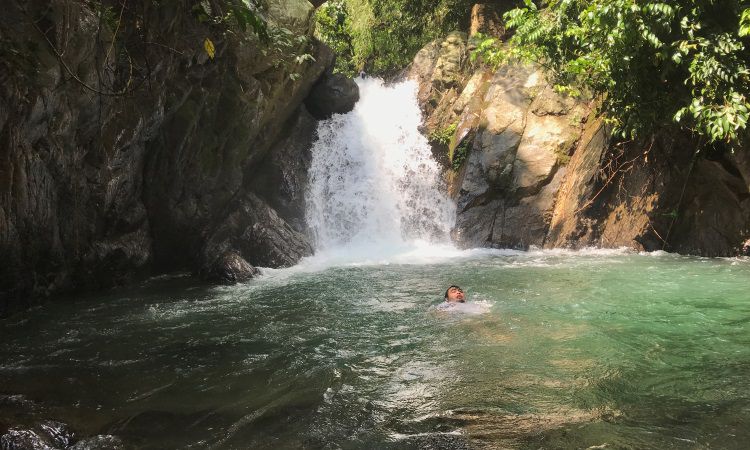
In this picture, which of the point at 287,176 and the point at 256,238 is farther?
the point at 287,176

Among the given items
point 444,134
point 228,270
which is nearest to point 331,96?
point 444,134

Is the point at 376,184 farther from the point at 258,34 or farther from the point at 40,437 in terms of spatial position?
the point at 40,437

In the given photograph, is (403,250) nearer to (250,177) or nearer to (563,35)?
(250,177)

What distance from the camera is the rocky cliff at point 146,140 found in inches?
262

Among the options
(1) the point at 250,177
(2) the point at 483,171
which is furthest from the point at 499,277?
(1) the point at 250,177

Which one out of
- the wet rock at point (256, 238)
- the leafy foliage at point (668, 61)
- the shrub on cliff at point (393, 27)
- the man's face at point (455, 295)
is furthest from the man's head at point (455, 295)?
the shrub on cliff at point (393, 27)

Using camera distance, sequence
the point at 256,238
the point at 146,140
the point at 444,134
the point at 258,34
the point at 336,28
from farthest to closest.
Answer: the point at 336,28 → the point at 444,134 → the point at 256,238 → the point at 146,140 → the point at 258,34

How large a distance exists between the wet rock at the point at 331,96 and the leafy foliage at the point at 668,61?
24.1 feet

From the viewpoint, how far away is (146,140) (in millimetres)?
10164

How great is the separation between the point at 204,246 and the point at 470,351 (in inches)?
331

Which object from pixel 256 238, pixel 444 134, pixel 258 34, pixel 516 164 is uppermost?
pixel 444 134

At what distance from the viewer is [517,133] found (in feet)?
46.6

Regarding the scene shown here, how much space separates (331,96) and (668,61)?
10067mm

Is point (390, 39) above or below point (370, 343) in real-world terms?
above
